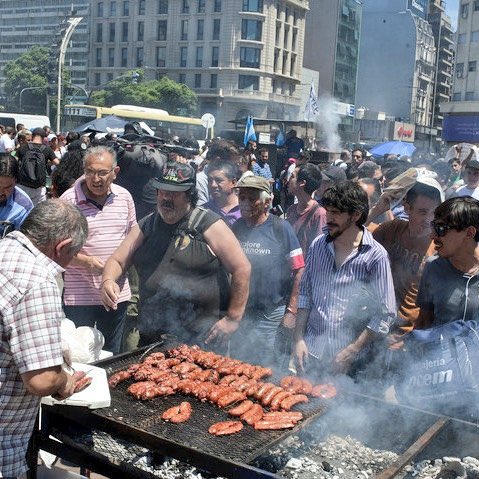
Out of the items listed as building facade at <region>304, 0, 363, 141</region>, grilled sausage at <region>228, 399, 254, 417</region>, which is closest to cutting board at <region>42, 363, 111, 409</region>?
grilled sausage at <region>228, 399, 254, 417</region>

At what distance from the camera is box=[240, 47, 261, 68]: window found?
2852 inches

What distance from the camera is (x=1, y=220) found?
15.2ft

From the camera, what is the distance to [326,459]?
313 cm

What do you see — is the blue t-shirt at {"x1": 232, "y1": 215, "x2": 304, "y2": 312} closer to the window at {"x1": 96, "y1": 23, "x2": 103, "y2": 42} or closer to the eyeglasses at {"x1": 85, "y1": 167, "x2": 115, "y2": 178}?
the eyeglasses at {"x1": 85, "y1": 167, "x2": 115, "y2": 178}

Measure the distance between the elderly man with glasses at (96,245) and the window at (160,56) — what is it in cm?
7233

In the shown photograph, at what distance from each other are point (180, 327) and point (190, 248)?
658 millimetres

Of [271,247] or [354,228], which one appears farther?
[271,247]

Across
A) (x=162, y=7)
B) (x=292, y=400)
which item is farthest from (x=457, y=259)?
(x=162, y=7)

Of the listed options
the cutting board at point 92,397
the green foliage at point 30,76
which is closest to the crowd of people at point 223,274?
the cutting board at point 92,397

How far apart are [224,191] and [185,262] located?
5.12 feet

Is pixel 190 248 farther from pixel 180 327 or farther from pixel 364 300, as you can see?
pixel 364 300

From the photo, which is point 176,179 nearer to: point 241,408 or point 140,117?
point 241,408

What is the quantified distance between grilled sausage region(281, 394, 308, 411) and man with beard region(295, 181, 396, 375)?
1.53 feet

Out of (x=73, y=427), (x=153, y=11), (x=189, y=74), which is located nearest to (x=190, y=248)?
(x=73, y=427)
